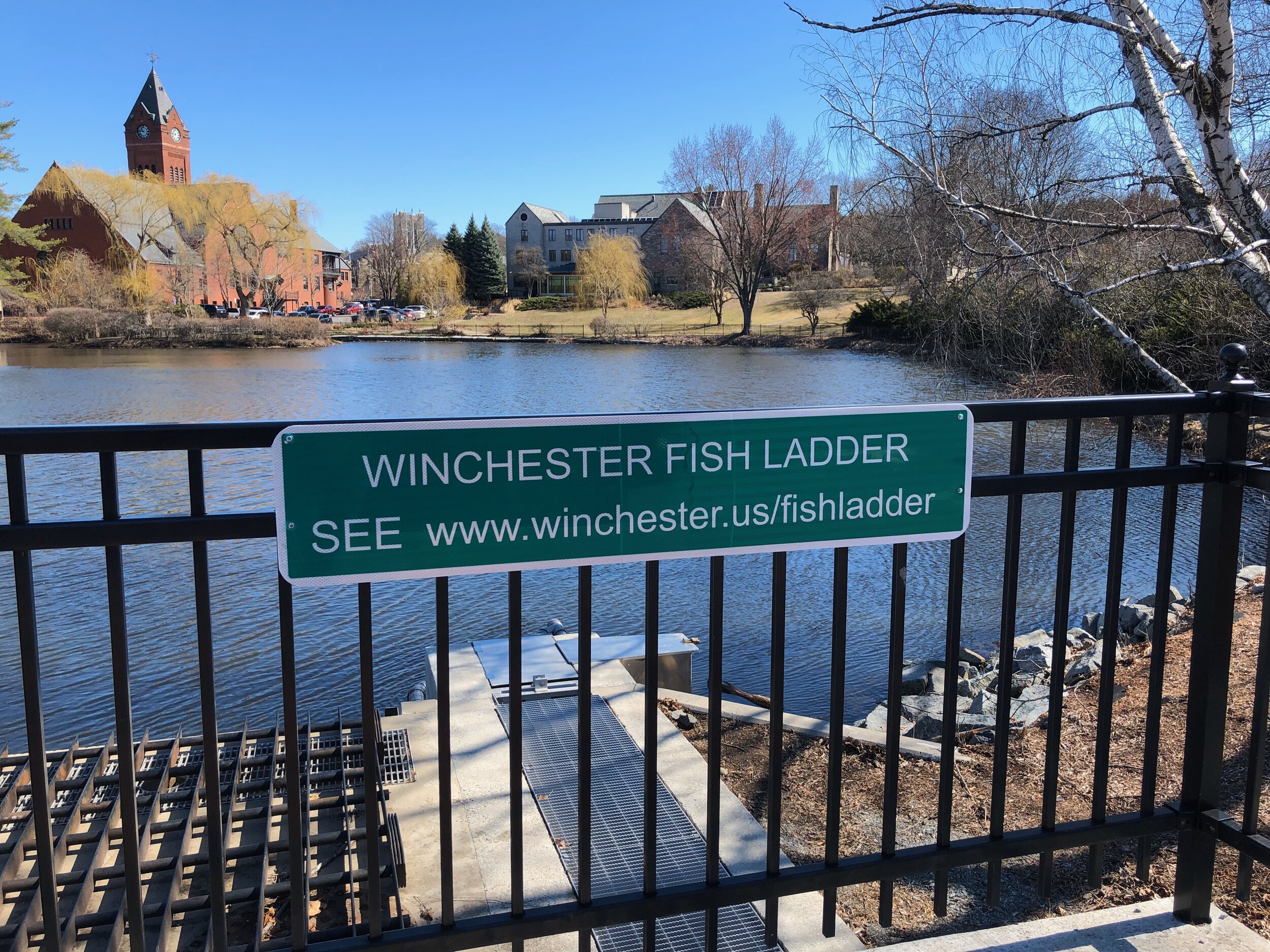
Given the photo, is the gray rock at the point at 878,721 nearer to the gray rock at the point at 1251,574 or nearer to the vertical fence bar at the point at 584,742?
the vertical fence bar at the point at 584,742

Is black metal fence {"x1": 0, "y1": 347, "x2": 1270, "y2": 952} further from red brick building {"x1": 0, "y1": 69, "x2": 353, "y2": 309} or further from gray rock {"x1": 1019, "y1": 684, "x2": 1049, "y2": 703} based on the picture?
red brick building {"x1": 0, "y1": 69, "x2": 353, "y2": 309}

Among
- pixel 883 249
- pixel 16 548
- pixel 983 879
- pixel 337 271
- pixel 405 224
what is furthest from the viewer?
pixel 405 224

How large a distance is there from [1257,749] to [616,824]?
210 cm

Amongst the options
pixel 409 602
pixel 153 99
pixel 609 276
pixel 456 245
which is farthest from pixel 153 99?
pixel 409 602

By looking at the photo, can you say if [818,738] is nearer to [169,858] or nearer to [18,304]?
[169,858]

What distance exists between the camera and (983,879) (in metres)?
3.39

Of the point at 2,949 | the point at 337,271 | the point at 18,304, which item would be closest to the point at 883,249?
the point at 2,949

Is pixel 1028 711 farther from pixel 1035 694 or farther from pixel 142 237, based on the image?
pixel 142 237

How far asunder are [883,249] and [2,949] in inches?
280

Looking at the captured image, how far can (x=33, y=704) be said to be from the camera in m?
1.93

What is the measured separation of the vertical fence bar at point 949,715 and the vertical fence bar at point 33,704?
197 centimetres

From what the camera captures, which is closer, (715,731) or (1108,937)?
(715,731)

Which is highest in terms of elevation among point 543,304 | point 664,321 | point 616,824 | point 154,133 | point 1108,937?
point 154,133

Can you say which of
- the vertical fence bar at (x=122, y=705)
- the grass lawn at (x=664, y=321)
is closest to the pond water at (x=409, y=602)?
the vertical fence bar at (x=122, y=705)
